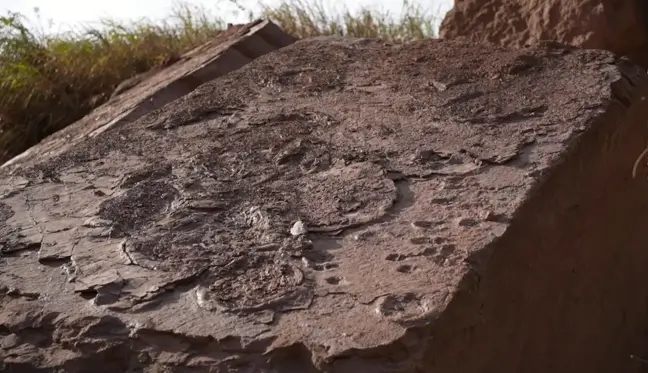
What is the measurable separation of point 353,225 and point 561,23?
110cm

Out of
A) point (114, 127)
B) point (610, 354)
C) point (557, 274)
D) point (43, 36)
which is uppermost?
point (43, 36)

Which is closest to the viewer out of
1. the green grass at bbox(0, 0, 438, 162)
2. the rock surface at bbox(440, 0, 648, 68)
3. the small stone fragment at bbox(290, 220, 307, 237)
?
the small stone fragment at bbox(290, 220, 307, 237)

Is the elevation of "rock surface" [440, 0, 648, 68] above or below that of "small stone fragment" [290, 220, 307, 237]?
above

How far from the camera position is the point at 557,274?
1.49 meters

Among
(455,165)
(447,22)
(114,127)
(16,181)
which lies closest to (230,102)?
(114,127)

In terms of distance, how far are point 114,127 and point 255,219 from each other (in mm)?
716

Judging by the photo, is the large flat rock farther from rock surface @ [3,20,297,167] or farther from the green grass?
the green grass

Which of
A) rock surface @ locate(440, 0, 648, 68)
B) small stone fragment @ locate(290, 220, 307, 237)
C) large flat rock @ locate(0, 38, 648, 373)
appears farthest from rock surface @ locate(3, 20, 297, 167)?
small stone fragment @ locate(290, 220, 307, 237)

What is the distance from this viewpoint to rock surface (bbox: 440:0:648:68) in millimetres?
2199

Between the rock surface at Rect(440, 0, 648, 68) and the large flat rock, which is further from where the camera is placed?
the rock surface at Rect(440, 0, 648, 68)

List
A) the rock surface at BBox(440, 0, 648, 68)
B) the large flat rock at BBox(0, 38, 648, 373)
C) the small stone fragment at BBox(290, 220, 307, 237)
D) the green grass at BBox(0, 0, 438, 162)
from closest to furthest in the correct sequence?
the large flat rock at BBox(0, 38, 648, 373) → the small stone fragment at BBox(290, 220, 307, 237) → the rock surface at BBox(440, 0, 648, 68) → the green grass at BBox(0, 0, 438, 162)

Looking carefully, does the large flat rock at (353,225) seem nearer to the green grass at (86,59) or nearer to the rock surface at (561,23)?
the rock surface at (561,23)

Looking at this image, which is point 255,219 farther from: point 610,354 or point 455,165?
point 610,354

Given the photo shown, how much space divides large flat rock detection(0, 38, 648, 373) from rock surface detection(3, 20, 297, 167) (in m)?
0.31
